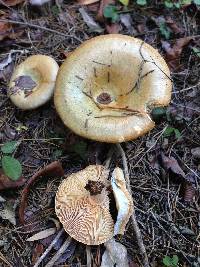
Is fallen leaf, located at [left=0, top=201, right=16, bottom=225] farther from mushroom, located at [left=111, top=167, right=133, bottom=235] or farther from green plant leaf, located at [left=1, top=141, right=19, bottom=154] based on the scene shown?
mushroom, located at [left=111, top=167, right=133, bottom=235]

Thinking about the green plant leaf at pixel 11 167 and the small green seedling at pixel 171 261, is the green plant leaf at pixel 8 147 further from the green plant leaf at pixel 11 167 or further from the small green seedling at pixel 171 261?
the small green seedling at pixel 171 261

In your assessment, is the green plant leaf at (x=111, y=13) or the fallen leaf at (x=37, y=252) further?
the green plant leaf at (x=111, y=13)

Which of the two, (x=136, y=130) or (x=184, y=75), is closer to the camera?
(x=136, y=130)

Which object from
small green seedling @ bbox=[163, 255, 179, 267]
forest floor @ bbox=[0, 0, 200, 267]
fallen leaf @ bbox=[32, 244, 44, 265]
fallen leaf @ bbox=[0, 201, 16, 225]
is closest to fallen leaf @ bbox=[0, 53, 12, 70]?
forest floor @ bbox=[0, 0, 200, 267]

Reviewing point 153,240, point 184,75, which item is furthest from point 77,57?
point 153,240

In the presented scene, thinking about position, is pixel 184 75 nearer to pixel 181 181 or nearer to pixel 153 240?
pixel 181 181

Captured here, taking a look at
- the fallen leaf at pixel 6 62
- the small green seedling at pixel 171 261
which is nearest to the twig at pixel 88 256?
the small green seedling at pixel 171 261

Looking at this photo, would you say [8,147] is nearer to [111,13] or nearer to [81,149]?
[81,149]
